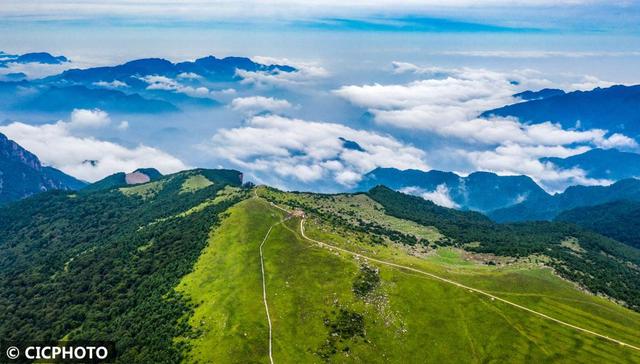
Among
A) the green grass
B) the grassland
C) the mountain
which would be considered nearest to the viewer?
the grassland

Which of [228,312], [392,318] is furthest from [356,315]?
Answer: [228,312]

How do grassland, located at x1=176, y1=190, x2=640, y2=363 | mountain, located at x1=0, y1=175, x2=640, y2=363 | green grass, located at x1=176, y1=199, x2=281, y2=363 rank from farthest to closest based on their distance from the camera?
mountain, located at x1=0, y1=175, x2=640, y2=363 < green grass, located at x1=176, y1=199, x2=281, y2=363 < grassland, located at x1=176, y1=190, x2=640, y2=363

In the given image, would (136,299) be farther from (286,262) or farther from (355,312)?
(355,312)

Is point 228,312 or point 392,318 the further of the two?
point 228,312

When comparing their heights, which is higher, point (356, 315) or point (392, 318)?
point (392, 318)

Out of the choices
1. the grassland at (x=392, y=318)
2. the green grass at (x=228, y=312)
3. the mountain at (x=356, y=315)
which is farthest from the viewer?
the mountain at (x=356, y=315)

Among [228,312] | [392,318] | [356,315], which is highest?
[392,318]

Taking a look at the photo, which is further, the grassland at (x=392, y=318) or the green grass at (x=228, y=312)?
the green grass at (x=228, y=312)

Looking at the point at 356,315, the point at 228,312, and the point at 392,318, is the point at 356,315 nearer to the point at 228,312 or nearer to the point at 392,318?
the point at 392,318
